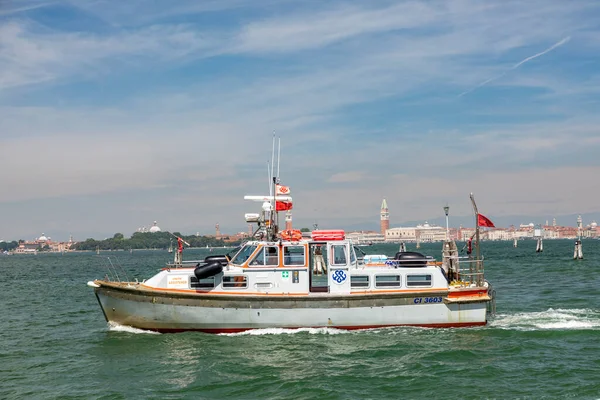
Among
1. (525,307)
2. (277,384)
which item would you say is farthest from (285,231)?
(525,307)

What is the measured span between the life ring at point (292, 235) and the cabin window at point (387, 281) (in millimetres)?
3382

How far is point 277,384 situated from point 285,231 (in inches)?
308

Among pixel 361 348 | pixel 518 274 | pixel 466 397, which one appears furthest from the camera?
pixel 518 274

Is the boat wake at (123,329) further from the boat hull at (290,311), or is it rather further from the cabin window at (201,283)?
the cabin window at (201,283)

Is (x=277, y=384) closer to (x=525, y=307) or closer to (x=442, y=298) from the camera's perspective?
(x=442, y=298)

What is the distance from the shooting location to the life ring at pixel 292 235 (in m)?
23.0

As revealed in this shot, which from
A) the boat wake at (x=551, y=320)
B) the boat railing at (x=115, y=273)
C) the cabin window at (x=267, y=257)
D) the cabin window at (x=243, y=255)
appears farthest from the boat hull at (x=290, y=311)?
the boat wake at (x=551, y=320)

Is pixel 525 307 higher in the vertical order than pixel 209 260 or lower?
lower

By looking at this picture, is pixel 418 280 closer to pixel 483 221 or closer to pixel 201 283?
pixel 483 221

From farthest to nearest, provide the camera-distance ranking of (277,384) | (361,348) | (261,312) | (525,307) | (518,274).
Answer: (518,274)
(525,307)
(261,312)
(361,348)
(277,384)

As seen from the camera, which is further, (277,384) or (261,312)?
(261,312)

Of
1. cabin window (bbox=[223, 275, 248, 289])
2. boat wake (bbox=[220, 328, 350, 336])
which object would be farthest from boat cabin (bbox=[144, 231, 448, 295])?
boat wake (bbox=[220, 328, 350, 336])

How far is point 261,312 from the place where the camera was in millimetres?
21781

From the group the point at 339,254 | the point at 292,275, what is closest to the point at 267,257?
the point at 292,275
